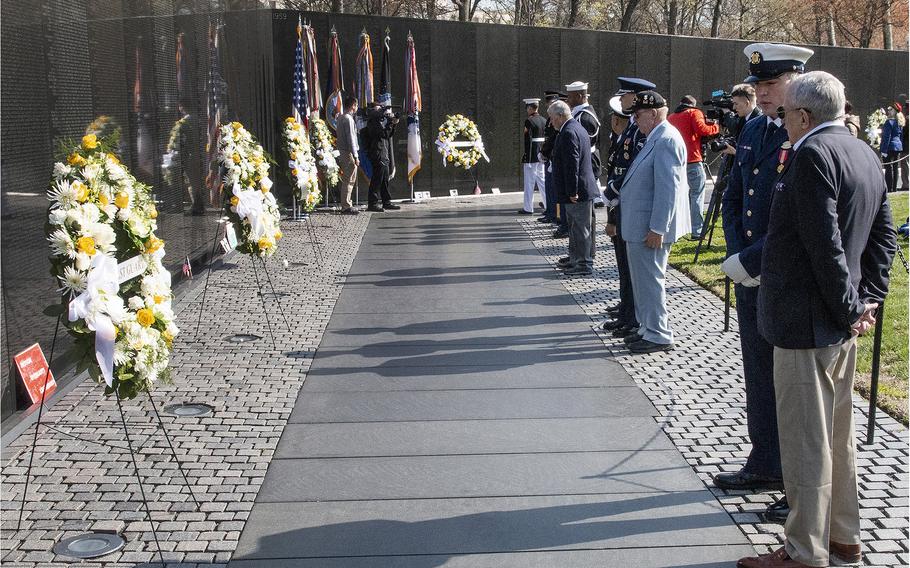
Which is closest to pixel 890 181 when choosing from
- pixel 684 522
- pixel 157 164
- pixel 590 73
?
pixel 590 73

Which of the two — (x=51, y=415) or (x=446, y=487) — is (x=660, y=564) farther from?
(x=51, y=415)

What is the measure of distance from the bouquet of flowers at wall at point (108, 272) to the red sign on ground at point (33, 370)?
1.76 meters

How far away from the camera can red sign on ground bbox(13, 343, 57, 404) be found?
6796 millimetres

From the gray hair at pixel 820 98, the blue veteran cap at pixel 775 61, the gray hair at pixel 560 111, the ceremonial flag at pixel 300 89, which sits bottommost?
the gray hair at pixel 820 98

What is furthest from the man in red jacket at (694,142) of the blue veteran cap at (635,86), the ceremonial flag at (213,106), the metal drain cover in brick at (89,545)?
the metal drain cover in brick at (89,545)

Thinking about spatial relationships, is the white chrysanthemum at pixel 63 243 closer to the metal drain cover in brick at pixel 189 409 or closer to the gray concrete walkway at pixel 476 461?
the gray concrete walkway at pixel 476 461

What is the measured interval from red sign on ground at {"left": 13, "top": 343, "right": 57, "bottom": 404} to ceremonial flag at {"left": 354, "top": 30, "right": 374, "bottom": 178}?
13808 millimetres

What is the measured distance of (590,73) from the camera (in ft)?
82.0

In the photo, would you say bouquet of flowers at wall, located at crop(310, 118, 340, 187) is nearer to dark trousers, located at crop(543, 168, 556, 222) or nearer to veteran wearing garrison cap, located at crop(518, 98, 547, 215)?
veteran wearing garrison cap, located at crop(518, 98, 547, 215)

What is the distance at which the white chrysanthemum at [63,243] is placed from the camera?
16.3 feet

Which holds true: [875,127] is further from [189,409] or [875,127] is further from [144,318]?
[144,318]

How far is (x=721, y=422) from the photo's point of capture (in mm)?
6738

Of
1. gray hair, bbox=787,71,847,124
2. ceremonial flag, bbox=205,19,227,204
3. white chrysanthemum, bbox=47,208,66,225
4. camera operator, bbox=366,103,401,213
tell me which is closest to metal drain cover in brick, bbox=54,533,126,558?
white chrysanthemum, bbox=47,208,66,225

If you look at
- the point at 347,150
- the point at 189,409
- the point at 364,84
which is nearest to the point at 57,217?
the point at 189,409
